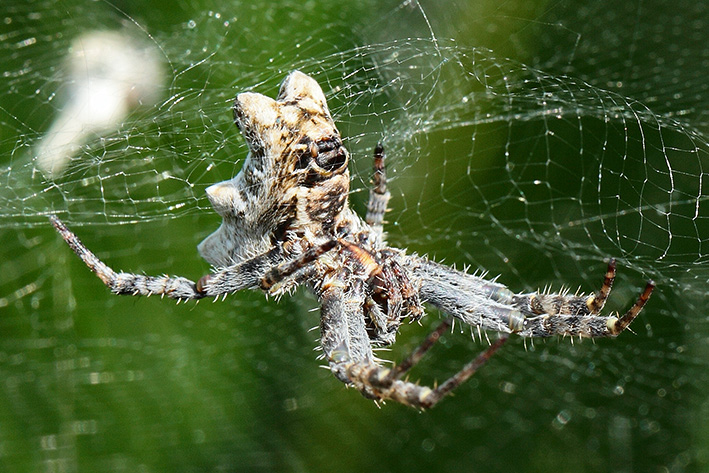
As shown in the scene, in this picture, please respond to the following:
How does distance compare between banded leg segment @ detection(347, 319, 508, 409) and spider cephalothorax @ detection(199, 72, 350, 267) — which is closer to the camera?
banded leg segment @ detection(347, 319, 508, 409)

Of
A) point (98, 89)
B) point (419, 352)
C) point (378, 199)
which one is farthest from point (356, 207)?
point (419, 352)

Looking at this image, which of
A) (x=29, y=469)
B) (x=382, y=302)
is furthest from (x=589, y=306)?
(x=29, y=469)

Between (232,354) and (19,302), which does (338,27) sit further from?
(19,302)

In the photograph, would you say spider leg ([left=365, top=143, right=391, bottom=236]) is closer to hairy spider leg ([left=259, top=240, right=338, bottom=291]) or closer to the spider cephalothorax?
the spider cephalothorax

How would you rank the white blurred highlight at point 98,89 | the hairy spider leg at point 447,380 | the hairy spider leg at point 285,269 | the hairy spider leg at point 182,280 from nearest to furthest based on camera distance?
the hairy spider leg at point 447,380 → the hairy spider leg at point 285,269 → the hairy spider leg at point 182,280 → the white blurred highlight at point 98,89

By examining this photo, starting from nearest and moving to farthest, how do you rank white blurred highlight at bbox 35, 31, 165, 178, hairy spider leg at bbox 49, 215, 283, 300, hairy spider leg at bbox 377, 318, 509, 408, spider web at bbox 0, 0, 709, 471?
1. hairy spider leg at bbox 377, 318, 509, 408
2. hairy spider leg at bbox 49, 215, 283, 300
3. white blurred highlight at bbox 35, 31, 165, 178
4. spider web at bbox 0, 0, 709, 471

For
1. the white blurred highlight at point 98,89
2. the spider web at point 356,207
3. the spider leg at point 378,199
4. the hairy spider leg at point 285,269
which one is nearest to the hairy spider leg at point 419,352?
the hairy spider leg at point 285,269

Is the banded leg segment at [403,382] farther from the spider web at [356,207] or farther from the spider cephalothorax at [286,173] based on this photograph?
the spider web at [356,207]

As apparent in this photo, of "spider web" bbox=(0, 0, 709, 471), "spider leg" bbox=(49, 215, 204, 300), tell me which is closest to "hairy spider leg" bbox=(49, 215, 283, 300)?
"spider leg" bbox=(49, 215, 204, 300)
